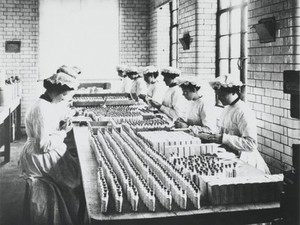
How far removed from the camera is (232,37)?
6512mm

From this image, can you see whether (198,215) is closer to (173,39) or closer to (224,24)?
(224,24)

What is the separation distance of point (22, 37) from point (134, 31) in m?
A: 2.87

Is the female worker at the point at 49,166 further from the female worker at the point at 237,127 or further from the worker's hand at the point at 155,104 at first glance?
the worker's hand at the point at 155,104

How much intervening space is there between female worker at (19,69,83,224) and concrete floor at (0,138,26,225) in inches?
25.7

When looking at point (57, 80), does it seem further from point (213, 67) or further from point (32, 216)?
point (213, 67)

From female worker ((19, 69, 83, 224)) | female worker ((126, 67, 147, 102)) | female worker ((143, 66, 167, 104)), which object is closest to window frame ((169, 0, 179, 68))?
female worker ((126, 67, 147, 102))

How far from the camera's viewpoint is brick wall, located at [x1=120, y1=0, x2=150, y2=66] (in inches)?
435

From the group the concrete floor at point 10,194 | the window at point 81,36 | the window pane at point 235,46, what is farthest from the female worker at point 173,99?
the window at point 81,36

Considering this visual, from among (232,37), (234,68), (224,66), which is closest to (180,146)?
(234,68)

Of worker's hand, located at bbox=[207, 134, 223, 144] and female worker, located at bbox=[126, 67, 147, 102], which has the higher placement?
female worker, located at bbox=[126, 67, 147, 102]

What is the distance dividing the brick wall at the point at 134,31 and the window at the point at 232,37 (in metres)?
4.34

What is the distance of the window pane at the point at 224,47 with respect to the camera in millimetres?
6711

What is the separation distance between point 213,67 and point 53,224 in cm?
401

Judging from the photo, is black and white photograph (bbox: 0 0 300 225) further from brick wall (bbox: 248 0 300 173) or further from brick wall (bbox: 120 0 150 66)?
brick wall (bbox: 120 0 150 66)
